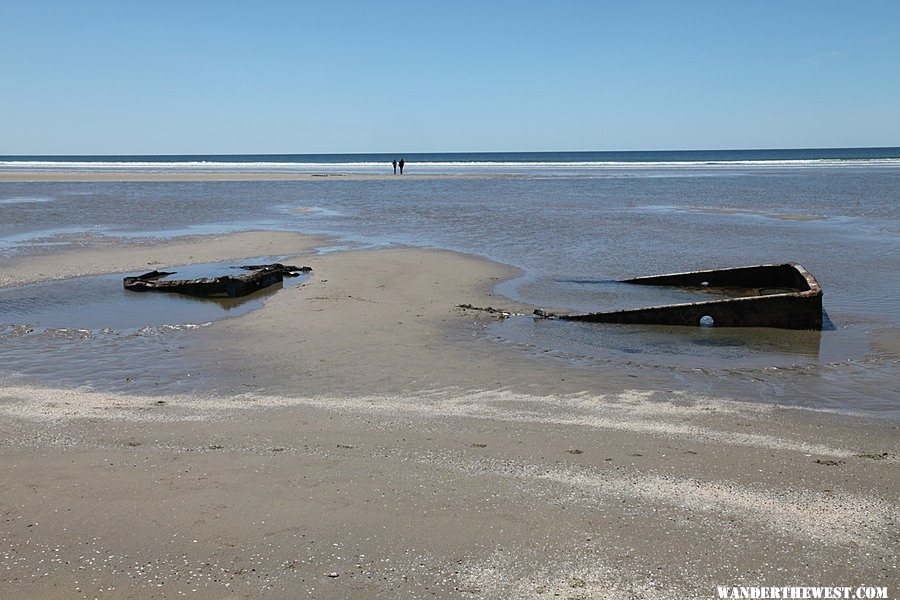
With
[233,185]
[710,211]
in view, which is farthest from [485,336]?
[233,185]

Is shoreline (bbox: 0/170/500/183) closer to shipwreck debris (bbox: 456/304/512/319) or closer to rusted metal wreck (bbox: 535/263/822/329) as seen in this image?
shipwreck debris (bbox: 456/304/512/319)

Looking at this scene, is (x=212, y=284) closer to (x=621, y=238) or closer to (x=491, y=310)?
(x=491, y=310)

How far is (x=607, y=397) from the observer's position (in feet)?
21.2

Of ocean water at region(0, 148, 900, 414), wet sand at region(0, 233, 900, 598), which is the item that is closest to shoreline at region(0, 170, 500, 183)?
ocean water at region(0, 148, 900, 414)

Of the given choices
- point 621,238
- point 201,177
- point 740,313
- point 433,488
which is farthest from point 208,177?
point 433,488

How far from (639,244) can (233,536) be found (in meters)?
14.9

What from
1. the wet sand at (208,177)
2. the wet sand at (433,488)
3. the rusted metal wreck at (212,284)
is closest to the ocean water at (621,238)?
the wet sand at (433,488)

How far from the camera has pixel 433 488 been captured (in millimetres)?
4559

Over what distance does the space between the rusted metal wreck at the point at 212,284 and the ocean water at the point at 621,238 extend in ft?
7.73

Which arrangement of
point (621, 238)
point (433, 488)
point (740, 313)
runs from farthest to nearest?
point (621, 238), point (740, 313), point (433, 488)

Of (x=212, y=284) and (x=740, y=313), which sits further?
(x=212, y=284)

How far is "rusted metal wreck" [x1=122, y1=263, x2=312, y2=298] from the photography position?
1147cm

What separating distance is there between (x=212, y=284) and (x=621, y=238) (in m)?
10.6

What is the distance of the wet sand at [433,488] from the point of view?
364 cm
